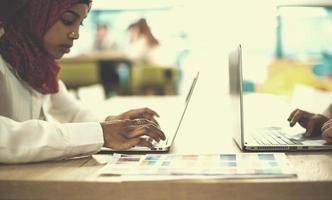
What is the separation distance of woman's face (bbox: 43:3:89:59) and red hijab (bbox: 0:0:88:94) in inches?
0.6

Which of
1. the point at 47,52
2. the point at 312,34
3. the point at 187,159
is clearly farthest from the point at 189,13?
the point at 312,34

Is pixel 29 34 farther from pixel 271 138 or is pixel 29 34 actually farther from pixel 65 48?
pixel 271 138

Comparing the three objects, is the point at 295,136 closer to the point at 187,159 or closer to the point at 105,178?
the point at 187,159

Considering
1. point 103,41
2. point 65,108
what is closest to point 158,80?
point 103,41

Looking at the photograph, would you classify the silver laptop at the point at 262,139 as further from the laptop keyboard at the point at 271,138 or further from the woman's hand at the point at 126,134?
the woman's hand at the point at 126,134

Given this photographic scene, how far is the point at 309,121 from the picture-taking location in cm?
122

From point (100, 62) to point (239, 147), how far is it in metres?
5.09

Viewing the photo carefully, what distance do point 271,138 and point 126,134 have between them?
41cm

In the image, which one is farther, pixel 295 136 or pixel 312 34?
pixel 312 34

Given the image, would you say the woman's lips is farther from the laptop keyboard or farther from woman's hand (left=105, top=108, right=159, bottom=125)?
the laptop keyboard

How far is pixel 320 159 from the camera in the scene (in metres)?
0.96

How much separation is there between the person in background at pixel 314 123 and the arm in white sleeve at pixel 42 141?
558 mm

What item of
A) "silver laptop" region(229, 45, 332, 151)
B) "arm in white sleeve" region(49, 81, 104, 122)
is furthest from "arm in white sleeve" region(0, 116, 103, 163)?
"arm in white sleeve" region(49, 81, 104, 122)

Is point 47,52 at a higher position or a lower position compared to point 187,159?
higher
